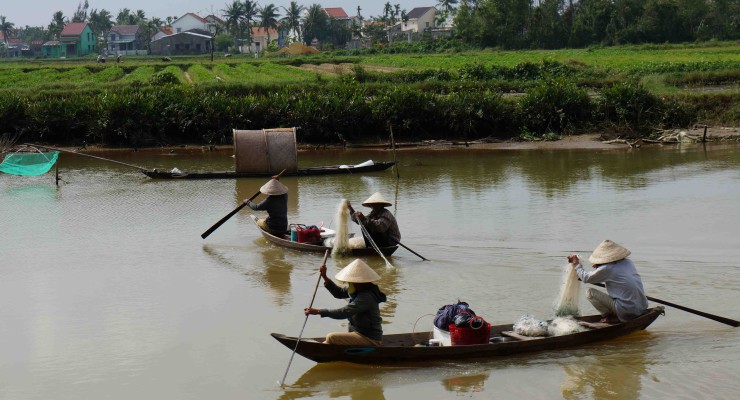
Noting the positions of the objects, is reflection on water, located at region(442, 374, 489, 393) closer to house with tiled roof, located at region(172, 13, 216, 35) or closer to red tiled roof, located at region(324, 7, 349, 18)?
house with tiled roof, located at region(172, 13, 216, 35)

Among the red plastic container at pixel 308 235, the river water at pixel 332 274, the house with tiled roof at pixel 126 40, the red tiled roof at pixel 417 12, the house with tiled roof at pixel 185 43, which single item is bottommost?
the river water at pixel 332 274

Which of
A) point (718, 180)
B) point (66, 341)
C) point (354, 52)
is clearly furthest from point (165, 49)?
point (66, 341)

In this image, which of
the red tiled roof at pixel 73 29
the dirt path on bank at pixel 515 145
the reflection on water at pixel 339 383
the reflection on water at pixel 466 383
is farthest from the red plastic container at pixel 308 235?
the red tiled roof at pixel 73 29

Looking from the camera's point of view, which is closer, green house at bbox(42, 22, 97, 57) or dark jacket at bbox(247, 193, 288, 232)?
dark jacket at bbox(247, 193, 288, 232)

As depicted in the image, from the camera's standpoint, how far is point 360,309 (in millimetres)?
8148

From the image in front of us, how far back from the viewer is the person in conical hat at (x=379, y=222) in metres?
12.0

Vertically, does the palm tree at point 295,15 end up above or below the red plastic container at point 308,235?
above

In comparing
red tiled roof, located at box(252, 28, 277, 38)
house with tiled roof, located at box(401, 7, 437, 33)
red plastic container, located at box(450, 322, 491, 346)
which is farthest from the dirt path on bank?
house with tiled roof, located at box(401, 7, 437, 33)

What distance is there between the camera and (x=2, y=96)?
27531 millimetres

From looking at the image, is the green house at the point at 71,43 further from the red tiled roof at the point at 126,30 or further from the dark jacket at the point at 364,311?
the dark jacket at the point at 364,311

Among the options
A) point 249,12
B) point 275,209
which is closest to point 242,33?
point 249,12

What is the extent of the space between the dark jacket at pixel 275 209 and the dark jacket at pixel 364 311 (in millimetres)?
5180

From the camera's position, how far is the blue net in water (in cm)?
2011

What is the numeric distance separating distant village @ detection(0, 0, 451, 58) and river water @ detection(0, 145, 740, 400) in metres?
73.5
